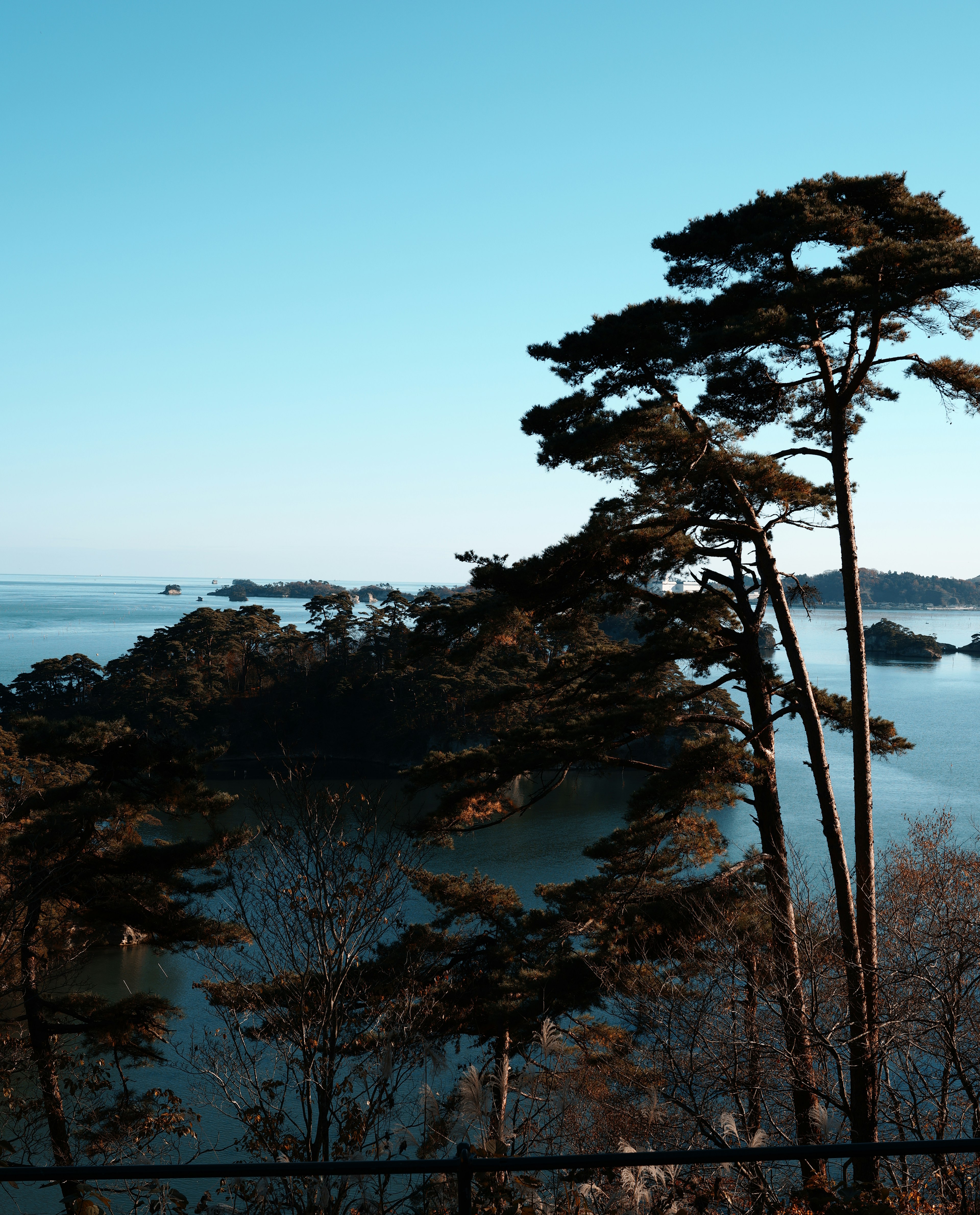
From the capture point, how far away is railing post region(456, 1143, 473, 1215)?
6.50 feet

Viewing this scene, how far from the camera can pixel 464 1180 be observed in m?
2.04

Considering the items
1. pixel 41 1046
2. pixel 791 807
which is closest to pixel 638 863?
pixel 41 1046

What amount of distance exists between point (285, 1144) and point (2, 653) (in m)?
89.7

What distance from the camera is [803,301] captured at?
759cm

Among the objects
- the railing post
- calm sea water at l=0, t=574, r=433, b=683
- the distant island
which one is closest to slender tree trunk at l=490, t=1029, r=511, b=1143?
the railing post

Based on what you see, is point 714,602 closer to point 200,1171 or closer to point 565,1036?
point 565,1036

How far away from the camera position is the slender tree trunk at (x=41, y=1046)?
8562 millimetres

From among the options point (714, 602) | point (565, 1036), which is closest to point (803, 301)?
point (714, 602)

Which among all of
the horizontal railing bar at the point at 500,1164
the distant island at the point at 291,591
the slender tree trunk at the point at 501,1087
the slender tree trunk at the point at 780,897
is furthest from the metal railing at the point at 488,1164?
the distant island at the point at 291,591

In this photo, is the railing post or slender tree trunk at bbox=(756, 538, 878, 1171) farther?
A: slender tree trunk at bbox=(756, 538, 878, 1171)

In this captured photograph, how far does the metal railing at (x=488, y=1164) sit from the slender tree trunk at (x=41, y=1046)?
800 centimetres

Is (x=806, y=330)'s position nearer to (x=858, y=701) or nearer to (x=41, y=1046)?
(x=858, y=701)

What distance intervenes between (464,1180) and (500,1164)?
0.15 m

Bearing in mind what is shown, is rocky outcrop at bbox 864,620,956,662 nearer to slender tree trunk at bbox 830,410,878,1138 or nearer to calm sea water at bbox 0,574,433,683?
calm sea water at bbox 0,574,433,683
